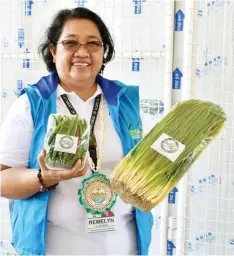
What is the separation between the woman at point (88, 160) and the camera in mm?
1023

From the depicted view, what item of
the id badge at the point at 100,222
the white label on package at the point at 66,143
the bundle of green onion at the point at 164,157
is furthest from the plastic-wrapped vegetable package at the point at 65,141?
the id badge at the point at 100,222

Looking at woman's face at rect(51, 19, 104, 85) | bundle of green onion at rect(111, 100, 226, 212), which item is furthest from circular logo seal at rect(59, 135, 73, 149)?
woman's face at rect(51, 19, 104, 85)

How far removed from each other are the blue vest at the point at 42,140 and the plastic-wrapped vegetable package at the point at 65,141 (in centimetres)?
14

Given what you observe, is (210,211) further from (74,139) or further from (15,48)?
(15,48)

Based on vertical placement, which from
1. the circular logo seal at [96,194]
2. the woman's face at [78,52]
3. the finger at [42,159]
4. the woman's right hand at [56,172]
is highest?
the woman's face at [78,52]

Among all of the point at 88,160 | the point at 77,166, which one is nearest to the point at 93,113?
the point at 88,160

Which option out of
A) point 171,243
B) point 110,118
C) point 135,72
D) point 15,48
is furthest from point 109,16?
point 171,243

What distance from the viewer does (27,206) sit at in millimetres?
1062

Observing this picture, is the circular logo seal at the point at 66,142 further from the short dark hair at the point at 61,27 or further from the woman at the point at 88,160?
the short dark hair at the point at 61,27

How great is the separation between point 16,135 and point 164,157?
1.43ft

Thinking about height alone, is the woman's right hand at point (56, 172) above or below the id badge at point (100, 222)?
above

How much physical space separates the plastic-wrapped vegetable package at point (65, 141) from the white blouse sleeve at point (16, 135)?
0.15m

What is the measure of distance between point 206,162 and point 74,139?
875mm

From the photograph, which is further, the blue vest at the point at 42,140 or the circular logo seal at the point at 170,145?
the blue vest at the point at 42,140
